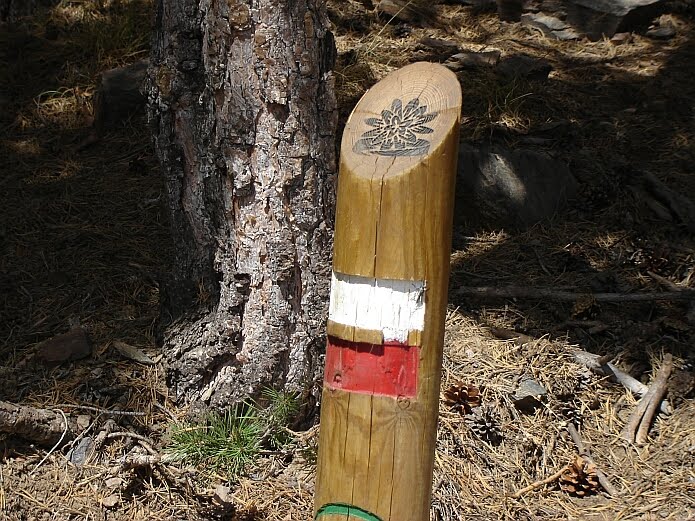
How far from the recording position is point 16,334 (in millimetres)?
3799

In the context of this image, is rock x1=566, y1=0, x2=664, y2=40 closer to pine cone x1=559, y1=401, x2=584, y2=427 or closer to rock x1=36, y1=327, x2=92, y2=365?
pine cone x1=559, y1=401, x2=584, y2=427

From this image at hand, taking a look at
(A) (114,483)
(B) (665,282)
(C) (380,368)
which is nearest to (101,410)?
(A) (114,483)

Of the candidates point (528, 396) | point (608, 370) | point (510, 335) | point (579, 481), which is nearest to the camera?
point (579, 481)

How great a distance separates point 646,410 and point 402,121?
7.67 ft

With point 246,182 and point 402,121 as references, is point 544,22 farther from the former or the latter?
point 402,121

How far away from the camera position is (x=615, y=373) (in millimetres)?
3885

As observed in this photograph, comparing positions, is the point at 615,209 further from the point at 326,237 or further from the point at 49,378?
the point at 49,378

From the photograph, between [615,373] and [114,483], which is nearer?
[114,483]

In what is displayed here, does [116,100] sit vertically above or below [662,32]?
below

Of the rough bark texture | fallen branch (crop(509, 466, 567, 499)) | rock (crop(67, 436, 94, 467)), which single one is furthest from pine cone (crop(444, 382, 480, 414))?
rock (crop(67, 436, 94, 467))

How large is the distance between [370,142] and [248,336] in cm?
144

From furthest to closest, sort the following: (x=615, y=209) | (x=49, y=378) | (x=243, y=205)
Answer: (x=615, y=209), (x=49, y=378), (x=243, y=205)

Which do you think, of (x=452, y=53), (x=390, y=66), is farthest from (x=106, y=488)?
(x=452, y=53)

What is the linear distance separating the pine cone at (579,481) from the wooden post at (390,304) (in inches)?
59.0
